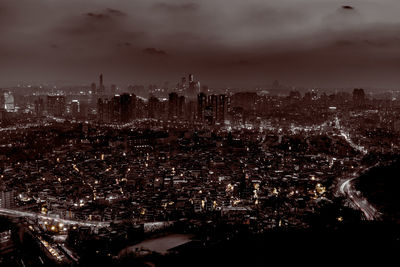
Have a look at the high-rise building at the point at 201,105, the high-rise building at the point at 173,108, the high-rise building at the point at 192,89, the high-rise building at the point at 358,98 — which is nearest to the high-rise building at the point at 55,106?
the high-rise building at the point at 173,108

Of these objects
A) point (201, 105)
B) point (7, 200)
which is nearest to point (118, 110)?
point (201, 105)

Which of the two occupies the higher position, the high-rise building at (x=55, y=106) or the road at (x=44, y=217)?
the high-rise building at (x=55, y=106)

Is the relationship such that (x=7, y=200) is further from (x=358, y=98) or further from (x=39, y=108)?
(x=358, y=98)

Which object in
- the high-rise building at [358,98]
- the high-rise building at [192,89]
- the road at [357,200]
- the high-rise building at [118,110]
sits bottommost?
the road at [357,200]

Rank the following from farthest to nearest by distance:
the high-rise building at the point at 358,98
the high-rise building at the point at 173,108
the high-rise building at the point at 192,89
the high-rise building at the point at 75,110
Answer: the high-rise building at the point at 192,89
the high-rise building at the point at 358,98
the high-rise building at the point at 75,110
the high-rise building at the point at 173,108

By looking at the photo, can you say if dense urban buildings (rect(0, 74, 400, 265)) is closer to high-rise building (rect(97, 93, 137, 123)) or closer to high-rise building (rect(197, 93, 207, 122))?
high-rise building (rect(97, 93, 137, 123))

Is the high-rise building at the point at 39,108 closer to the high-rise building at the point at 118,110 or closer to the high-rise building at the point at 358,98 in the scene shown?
the high-rise building at the point at 118,110

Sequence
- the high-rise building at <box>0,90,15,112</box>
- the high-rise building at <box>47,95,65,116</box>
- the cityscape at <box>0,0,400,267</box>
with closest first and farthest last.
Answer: the cityscape at <box>0,0,400,267</box> < the high-rise building at <box>47,95,65,116</box> < the high-rise building at <box>0,90,15,112</box>

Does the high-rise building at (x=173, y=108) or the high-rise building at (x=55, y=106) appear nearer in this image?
the high-rise building at (x=173, y=108)

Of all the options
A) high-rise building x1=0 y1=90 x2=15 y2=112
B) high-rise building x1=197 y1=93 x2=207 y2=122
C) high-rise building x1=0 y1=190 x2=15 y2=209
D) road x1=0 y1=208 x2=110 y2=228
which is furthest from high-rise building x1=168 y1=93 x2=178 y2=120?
road x1=0 y1=208 x2=110 y2=228

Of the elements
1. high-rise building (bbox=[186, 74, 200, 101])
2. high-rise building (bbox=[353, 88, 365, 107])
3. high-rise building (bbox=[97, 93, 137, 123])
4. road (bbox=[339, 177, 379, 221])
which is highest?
high-rise building (bbox=[186, 74, 200, 101])

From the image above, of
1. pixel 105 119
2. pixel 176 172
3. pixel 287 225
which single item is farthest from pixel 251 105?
pixel 287 225

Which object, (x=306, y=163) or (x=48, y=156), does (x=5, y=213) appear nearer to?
(x=48, y=156)
